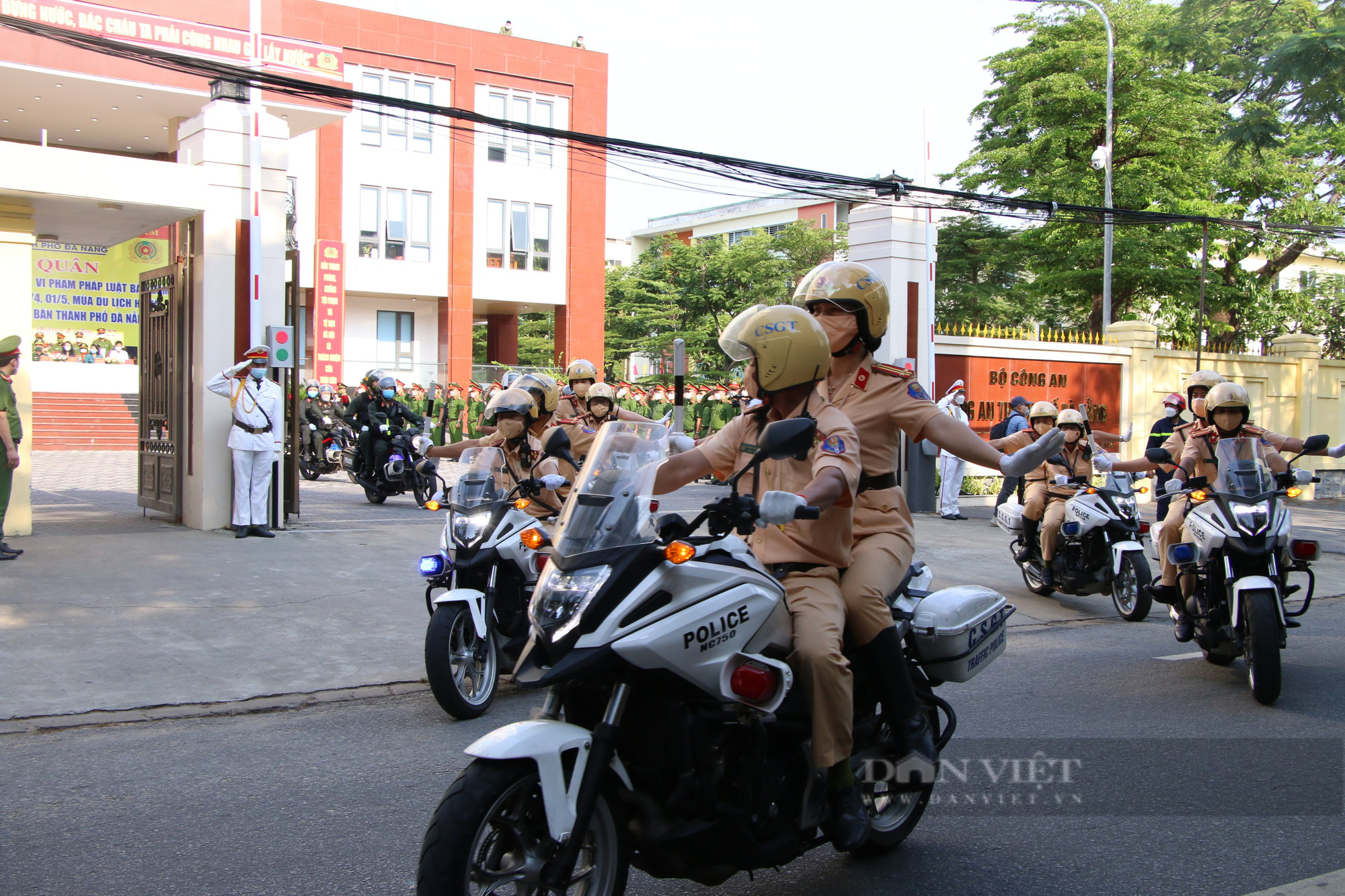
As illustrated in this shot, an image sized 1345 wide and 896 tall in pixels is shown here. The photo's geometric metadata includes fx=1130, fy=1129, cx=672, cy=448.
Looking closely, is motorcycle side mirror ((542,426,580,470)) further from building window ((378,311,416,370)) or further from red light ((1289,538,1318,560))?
building window ((378,311,416,370))

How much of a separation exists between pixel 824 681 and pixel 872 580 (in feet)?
1.78

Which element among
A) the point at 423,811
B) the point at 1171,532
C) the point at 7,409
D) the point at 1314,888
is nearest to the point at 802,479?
the point at 423,811


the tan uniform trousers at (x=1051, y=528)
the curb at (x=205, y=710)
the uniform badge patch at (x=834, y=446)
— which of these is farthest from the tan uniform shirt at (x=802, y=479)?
the tan uniform trousers at (x=1051, y=528)

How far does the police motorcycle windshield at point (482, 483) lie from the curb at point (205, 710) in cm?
119

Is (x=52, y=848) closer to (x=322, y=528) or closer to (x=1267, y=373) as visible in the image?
(x=322, y=528)

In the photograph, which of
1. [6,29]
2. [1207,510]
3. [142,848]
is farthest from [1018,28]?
[142,848]

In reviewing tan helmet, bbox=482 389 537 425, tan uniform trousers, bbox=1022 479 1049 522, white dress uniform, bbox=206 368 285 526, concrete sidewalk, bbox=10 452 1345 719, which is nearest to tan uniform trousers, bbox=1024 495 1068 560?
tan uniform trousers, bbox=1022 479 1049 522

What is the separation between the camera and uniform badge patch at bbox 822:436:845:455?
11.7ft

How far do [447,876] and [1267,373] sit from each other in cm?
2504

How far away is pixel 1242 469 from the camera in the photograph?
22.2 feet

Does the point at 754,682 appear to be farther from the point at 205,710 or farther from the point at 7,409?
the point at 7,409

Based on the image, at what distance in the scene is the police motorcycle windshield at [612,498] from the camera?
10.2 feet

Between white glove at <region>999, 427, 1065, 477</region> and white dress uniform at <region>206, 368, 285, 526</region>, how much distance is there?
9.81 metres

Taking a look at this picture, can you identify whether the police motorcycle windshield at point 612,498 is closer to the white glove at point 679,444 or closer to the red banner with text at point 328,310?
the white glove at point 679,444
